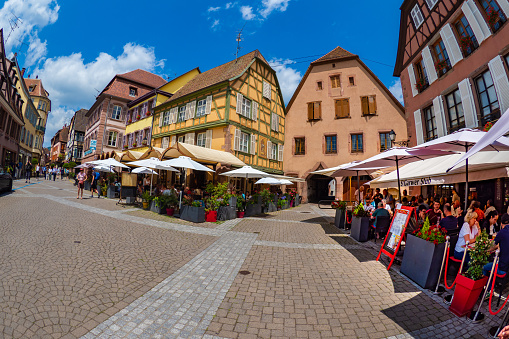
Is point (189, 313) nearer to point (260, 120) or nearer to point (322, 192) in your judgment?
point (260, 120)

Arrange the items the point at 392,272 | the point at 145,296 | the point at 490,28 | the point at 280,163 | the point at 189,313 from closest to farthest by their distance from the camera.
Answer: the point at 189,313
the point at 145,296
the point at 392,272
the point at 490,28
the point at 280,163

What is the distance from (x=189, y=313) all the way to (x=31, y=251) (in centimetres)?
381

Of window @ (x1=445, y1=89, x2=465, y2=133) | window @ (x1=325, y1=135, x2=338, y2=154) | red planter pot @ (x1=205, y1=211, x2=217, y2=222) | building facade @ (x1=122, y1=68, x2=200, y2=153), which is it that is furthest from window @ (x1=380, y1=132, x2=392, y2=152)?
building facade @ (x1=122, y1=68, x2=200, y2=153)

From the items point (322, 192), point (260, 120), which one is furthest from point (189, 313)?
point (322, 192)

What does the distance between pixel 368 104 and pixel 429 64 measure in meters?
8.15

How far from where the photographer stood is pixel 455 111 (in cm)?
992

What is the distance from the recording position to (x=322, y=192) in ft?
74.6

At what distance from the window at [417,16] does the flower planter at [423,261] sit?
43.8ft

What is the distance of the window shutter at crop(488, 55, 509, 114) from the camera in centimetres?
742

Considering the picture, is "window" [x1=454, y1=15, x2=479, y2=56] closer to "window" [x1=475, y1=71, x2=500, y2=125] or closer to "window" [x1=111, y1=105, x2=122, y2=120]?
"window" [x1=475, y1=71, x2=500, y2=125]

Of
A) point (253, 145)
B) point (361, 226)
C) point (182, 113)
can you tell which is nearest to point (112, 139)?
point (182, 113)

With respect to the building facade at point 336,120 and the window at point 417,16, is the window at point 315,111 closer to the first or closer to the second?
the building facade at point 336,120

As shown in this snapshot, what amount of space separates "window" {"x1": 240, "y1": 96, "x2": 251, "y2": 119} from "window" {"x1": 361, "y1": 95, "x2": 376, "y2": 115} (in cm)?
949

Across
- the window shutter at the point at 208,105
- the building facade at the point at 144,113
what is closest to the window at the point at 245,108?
the window shutter at the point at 208,105
